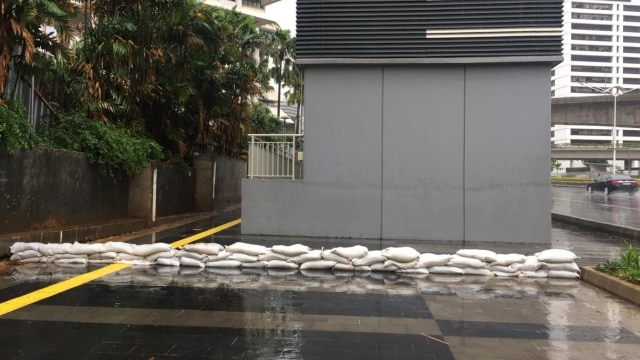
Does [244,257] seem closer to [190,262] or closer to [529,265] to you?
[190,262]

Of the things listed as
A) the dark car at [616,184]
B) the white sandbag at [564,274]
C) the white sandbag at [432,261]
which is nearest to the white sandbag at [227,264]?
the white sandbag at [432,261]

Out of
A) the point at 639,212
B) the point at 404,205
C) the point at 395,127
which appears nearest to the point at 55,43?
the point at 395,127

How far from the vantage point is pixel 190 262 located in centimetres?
839

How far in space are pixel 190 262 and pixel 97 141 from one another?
487cm

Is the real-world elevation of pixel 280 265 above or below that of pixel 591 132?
below

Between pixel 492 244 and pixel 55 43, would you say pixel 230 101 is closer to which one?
pixel 55 43

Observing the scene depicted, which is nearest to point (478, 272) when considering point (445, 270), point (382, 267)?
point (445, 270)

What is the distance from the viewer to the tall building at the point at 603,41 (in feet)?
A: 387

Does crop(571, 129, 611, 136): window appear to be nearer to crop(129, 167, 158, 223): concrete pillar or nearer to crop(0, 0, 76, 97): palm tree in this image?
crop(129, 167, 158, 223): concrete pillar

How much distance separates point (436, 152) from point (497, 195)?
1.62 meters

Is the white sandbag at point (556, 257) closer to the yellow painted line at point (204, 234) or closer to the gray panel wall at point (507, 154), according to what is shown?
the gray panel wall at point (507, 154)

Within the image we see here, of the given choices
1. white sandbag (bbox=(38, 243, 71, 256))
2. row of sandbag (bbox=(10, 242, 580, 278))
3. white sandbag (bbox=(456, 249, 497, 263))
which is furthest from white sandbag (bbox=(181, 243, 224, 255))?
white sandbag (bbox=(456, 249, 497, 263))

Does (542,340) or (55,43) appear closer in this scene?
→ (542,340)

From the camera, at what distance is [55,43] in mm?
10836
